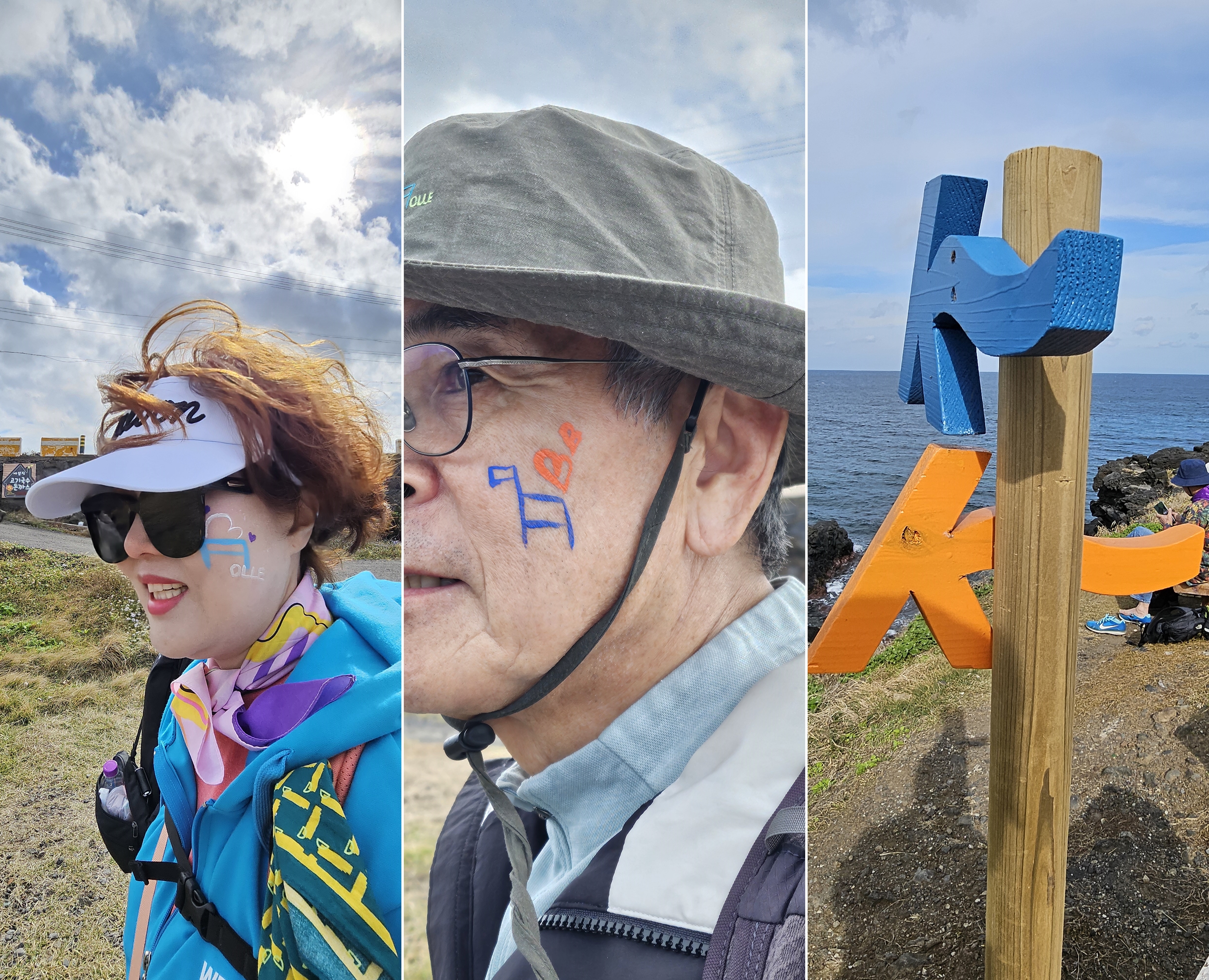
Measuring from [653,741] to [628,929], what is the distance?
0.68ft

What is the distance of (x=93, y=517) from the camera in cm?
139

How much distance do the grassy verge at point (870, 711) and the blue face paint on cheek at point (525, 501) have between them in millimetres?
3302

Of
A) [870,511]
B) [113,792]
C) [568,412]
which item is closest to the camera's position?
[568,412]

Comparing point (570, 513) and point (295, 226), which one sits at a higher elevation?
point (295, 226)

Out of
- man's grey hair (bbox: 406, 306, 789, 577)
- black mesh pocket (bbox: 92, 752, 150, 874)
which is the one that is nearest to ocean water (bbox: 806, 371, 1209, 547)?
man's grey hair (bbox: 406, 306, 789, 577)

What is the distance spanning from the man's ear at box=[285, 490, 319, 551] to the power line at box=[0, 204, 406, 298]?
0.50 m

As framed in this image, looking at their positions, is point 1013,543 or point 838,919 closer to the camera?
point 1013,543

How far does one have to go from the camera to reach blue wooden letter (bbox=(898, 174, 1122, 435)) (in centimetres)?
110

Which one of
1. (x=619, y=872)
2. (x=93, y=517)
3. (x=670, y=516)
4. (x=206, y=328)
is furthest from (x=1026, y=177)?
(x=93, y=517)

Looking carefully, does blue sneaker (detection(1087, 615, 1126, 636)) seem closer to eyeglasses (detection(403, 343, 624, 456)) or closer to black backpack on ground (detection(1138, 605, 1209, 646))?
black backpack on ground (detection(1138, 605, 1209, 646))

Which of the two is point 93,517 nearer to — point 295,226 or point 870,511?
point 295,226

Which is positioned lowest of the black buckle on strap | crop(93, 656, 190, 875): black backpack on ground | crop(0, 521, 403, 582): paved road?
the black buckle on strap

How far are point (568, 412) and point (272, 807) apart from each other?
34.9 inches

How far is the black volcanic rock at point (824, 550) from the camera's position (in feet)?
5.81
